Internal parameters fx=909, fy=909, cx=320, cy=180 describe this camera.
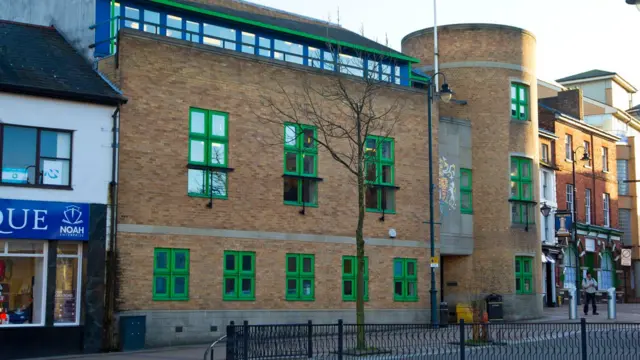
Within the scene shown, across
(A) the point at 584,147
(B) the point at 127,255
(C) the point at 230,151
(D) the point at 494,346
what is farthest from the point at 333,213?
(A) the point at 584,147

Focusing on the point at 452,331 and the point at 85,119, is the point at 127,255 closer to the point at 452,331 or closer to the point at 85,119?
the point at 85,119

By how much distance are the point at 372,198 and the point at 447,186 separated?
15.7 feet

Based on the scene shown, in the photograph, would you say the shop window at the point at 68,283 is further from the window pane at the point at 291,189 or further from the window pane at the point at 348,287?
the window pane at the point at 348,287

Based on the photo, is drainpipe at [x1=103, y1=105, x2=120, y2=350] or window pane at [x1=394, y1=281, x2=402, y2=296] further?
window pane at [x1=394, y1=281, x2=402, y2=296]

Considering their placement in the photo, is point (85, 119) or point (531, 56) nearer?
point (85, 119)

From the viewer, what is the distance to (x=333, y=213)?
30.8 m

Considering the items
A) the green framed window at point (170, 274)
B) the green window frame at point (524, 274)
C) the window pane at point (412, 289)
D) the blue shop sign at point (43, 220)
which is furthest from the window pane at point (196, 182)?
the green window frame at point (524, 274)

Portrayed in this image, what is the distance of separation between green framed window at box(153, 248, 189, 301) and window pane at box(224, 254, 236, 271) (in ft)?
4.60

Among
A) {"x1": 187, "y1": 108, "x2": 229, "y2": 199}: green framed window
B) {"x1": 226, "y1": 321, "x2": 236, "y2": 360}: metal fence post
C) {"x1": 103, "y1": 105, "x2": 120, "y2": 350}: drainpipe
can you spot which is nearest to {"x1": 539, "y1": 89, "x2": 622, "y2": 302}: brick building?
{"x1": 187, "y1": 108, "x2": 229, "y2": 199}: green framed window

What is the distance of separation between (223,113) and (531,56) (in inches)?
635

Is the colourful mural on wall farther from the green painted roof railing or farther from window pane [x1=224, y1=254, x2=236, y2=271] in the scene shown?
window pane [x1=224, y1=254, x2=236, y2=271]

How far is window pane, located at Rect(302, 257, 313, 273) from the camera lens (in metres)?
29.8

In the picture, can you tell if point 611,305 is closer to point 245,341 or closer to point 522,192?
point 522,192

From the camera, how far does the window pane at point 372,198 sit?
3196 cm
